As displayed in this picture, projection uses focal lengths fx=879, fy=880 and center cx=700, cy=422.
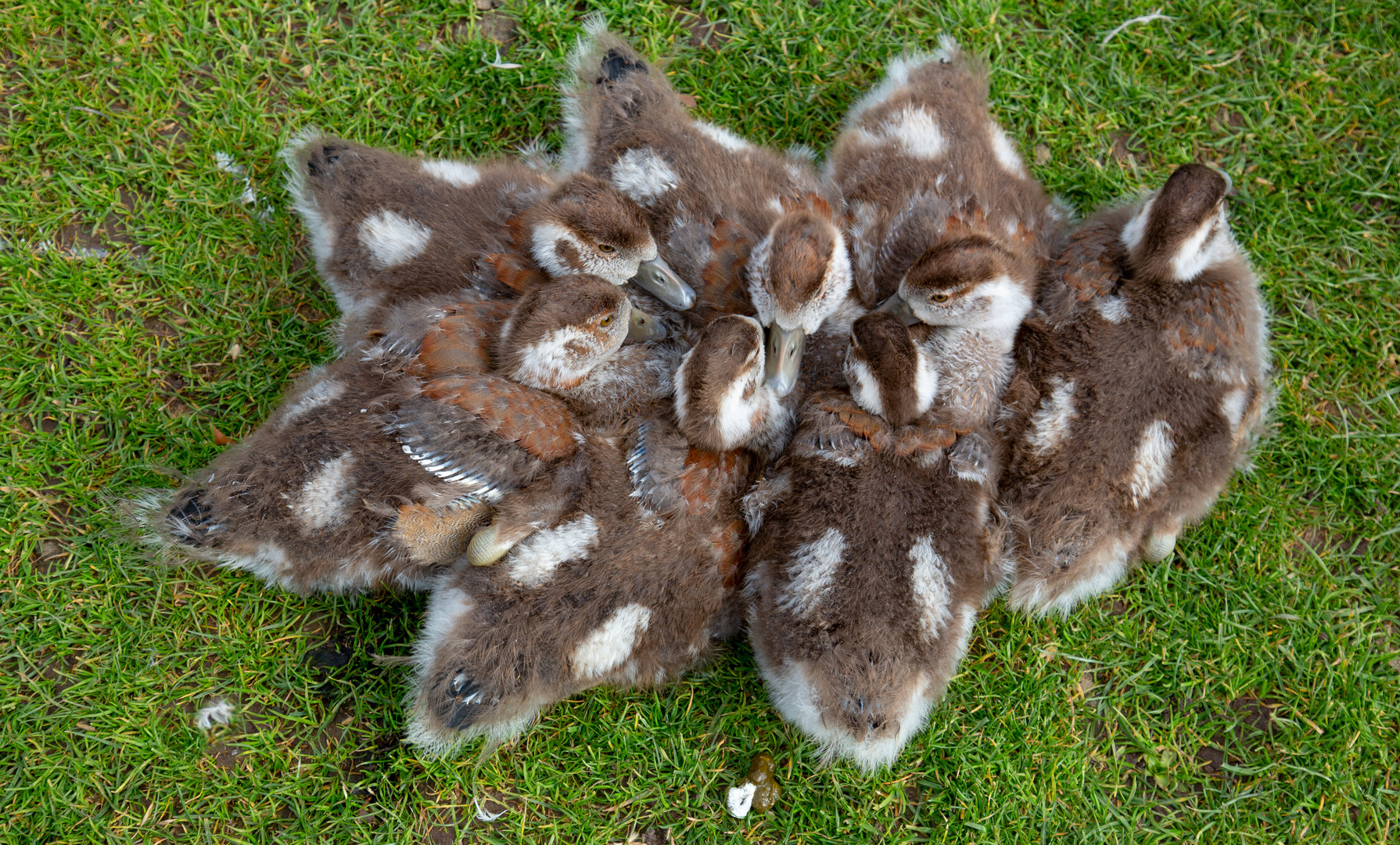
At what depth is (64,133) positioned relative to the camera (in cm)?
441

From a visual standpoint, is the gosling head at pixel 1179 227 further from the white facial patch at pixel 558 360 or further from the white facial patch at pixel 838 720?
the white facial patch at pixel 558 360

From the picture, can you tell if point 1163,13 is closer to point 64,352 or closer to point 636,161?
point 636,161

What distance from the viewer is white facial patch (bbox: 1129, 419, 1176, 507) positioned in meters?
3.56

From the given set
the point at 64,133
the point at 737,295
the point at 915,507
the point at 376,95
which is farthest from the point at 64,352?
the point at 915,507

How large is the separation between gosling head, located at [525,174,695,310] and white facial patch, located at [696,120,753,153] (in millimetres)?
555

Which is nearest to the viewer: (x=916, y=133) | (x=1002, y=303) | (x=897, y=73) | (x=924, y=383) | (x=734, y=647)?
(x=924, y=383)

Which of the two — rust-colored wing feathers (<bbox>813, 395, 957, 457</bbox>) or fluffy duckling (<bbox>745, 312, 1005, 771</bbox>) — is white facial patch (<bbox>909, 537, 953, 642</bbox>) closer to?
fluffy duckling (<bbox>745, 312, 1005, 771</bbox>)

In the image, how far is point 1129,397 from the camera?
141 inches

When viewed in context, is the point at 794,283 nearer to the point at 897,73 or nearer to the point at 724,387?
the point at 724,387

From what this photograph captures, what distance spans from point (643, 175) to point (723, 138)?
0.49 m

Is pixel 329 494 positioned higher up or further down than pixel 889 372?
further down

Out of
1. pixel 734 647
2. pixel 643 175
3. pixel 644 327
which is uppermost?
pixel 643 175

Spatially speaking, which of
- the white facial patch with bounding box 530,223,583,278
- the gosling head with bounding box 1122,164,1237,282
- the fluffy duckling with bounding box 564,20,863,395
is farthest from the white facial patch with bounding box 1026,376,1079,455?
the white facial patch with bounding box 530,223,583,278

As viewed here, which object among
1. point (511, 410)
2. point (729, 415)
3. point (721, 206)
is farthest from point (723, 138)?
point (511, 410)
